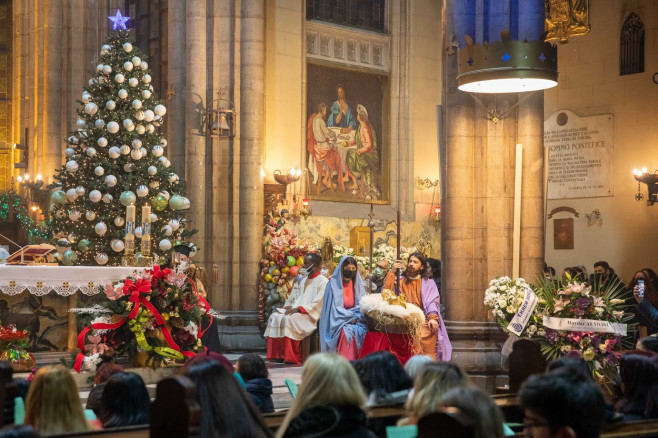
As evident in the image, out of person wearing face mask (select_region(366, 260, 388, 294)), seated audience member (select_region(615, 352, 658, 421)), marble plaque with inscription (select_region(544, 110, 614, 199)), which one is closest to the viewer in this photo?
Result: seated audience member (select_region(615, 352, 658, 421))

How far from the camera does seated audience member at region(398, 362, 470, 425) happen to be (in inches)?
174

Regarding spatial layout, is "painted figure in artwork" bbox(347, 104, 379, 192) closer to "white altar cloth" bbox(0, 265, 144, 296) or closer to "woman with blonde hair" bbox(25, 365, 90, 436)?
"white altar cloth" bbox(0, 265, 144, 296)

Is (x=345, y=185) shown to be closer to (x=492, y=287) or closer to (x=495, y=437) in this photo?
(x=492, y=287)

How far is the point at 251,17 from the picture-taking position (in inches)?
687

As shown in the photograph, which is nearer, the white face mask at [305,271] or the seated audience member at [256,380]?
the seated audience member at [256,380]

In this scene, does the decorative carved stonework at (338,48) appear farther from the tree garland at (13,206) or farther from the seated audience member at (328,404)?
the seated audience member at (328,404)

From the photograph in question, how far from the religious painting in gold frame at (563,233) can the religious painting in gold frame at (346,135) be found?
11.7 ft

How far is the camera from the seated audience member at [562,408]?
3607mm

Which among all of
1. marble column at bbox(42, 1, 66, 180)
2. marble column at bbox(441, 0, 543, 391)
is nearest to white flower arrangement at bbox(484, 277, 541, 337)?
marble column at bbox(441, 0, 543, 391)

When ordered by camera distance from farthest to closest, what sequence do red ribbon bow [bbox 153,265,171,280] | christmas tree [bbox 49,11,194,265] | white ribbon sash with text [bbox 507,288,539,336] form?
christmas tree [bbox 49,11,194,265] < red ribbon bow [bbox 153,265,171,280] < white ribbon sash with text [bbox 507,288,539,336]

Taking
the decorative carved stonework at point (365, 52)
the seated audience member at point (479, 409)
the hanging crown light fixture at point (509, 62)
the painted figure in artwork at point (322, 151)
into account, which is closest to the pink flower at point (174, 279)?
the hanging crown light fixture at point (509, 62)

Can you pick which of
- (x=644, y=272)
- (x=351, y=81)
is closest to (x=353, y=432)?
(x=644, y=272)

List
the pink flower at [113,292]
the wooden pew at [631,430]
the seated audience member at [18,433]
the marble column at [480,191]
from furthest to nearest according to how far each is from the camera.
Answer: the marble column at [480,191] → the pink flower at [113,292] → the wooden pew at [631,430] → the seated audience member at [18,433]

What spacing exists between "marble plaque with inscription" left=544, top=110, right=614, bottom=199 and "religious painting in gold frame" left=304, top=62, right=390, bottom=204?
11.6 feet
